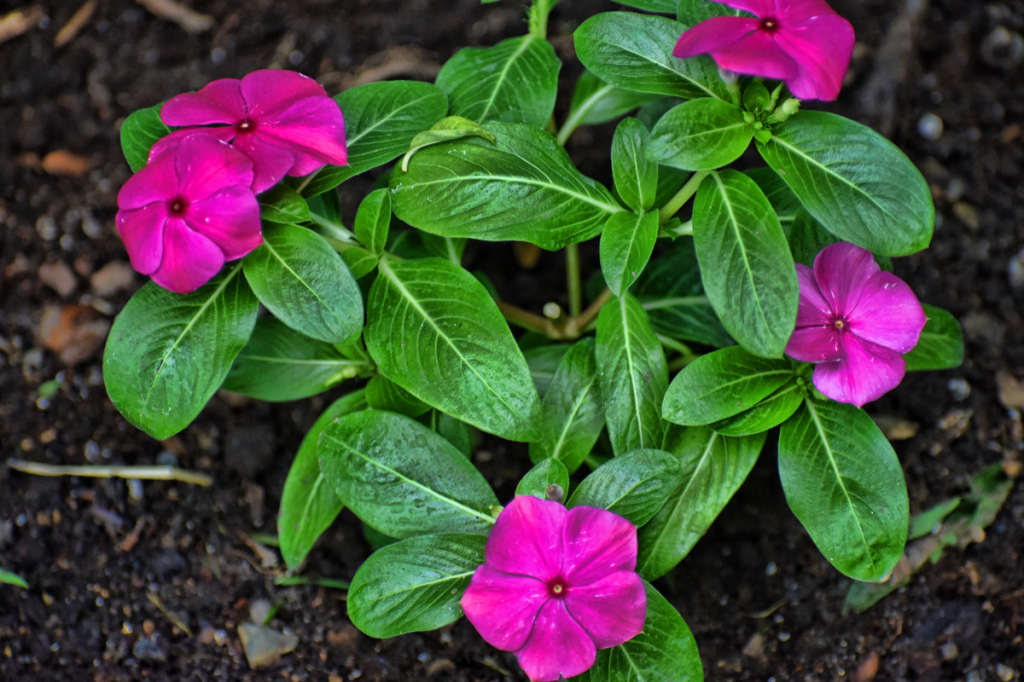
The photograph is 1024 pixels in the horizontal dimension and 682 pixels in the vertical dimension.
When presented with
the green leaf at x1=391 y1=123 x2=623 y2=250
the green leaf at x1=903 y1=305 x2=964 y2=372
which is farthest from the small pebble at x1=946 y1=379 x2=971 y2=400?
the green leaf at x1=391 y1=123 x2=623 y2=250

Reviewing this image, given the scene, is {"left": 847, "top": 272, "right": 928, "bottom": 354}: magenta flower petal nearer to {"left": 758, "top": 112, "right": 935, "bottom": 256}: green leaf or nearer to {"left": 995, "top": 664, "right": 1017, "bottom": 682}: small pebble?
{"left": 758, "top": 112, "right": 935, "bottom": 256}: green leaf

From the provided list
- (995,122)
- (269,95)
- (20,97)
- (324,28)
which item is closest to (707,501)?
(269,95)

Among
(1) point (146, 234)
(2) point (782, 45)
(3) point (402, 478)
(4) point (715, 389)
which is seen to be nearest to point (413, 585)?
(3) point (402, 478)

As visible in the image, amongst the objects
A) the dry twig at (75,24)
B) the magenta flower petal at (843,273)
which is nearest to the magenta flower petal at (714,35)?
the magenta flower petal at (843,273)

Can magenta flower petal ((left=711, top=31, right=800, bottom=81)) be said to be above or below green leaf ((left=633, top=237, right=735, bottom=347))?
above

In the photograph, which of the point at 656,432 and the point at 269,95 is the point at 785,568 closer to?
the point at 656,432

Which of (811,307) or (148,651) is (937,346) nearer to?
(811,307)
